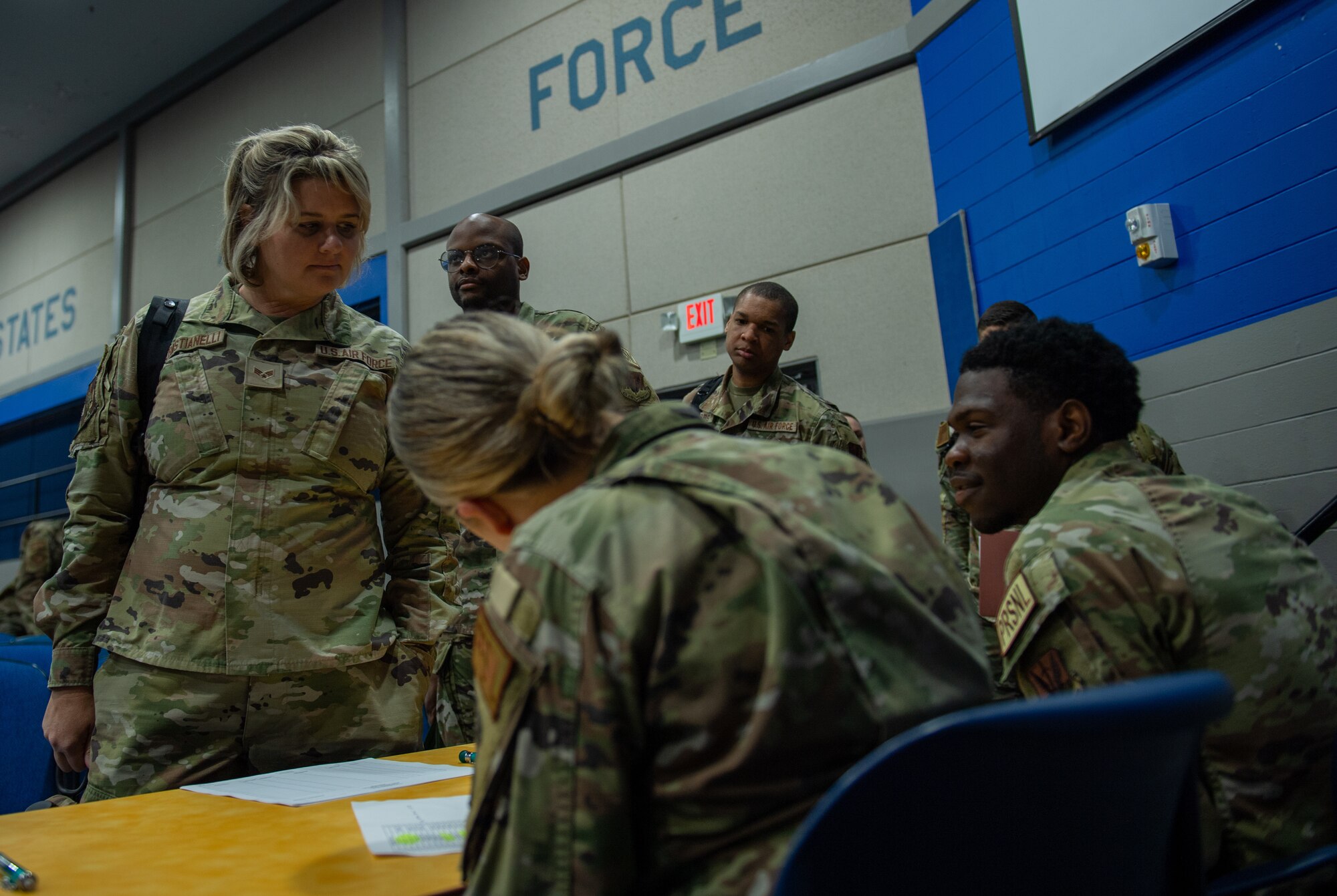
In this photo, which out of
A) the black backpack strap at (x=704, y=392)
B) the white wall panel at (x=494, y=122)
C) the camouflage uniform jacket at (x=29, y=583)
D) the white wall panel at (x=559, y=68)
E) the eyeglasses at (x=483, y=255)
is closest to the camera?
the eyeglasses at (x=483, y=255)

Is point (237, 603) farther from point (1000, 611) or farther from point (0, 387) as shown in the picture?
point (0, 387)

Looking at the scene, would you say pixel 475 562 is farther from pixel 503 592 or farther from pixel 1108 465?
pixel 503 592

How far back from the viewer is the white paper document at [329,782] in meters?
1.14

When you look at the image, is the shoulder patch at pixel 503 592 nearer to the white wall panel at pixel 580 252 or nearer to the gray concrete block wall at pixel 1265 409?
the gray concrete block wall at pixel 1265 409

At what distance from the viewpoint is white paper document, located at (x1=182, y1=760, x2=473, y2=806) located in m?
1.14

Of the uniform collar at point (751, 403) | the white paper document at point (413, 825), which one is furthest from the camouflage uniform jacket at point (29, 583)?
the white paper document at point (413, 825)

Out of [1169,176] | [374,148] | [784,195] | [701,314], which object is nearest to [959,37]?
[784,195]

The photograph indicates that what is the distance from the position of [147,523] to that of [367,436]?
37 cm

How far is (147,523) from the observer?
1.56 metres

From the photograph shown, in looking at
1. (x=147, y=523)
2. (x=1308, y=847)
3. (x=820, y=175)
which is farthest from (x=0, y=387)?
(x=1308, y=847)

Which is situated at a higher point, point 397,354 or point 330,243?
point 330,243

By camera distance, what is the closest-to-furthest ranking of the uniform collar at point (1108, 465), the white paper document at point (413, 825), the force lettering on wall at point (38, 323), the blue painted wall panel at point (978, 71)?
1. the white paper document at point (413, 825)
2. the uniform collar at point (1108, 465)
3. the blue painted wall panel at point (978, 71)
4. the force lettering on wall at point (38, 323)

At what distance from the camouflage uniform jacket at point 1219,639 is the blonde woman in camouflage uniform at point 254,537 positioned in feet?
3.37

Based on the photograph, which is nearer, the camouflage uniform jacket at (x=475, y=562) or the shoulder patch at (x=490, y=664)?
the shoulder patch at (x=490, y=664)
